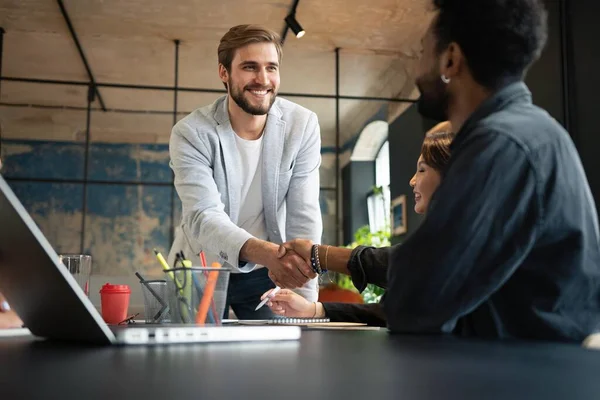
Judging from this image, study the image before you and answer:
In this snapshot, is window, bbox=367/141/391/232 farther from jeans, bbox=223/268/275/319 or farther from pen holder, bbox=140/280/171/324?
pen holder, bbox=140/280/171/324

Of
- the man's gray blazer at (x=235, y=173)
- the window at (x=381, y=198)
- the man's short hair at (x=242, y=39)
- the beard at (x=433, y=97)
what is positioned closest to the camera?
the beard at (x=433, y=97)

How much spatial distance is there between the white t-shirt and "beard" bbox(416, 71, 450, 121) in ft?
3.55

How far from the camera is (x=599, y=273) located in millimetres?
937

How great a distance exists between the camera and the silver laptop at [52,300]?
23.7 inches

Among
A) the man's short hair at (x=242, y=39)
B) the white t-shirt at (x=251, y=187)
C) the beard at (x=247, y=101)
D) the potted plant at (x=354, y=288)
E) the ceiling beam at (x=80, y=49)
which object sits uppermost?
the ceiling beam at (x=80, y=49)

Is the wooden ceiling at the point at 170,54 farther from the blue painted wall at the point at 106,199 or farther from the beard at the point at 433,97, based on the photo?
the beard at the point at 433,97

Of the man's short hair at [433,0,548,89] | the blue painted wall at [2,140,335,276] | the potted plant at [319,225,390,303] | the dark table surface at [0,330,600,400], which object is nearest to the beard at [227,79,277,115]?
the man's short hair at [433,0,548,89]

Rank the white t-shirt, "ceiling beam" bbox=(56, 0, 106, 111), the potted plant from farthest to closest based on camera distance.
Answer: the potted plant
"ceiling beam" bbox=(56, 0, 106, 111)
the white t-shirt

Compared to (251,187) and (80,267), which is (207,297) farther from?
(251,187)

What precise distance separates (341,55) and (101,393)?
698cm

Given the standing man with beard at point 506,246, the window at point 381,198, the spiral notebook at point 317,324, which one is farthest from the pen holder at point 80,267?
the window at point 381,198

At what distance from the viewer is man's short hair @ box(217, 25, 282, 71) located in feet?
7.88

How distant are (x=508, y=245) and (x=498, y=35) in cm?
37

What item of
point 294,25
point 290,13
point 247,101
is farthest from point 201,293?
point 290,13
